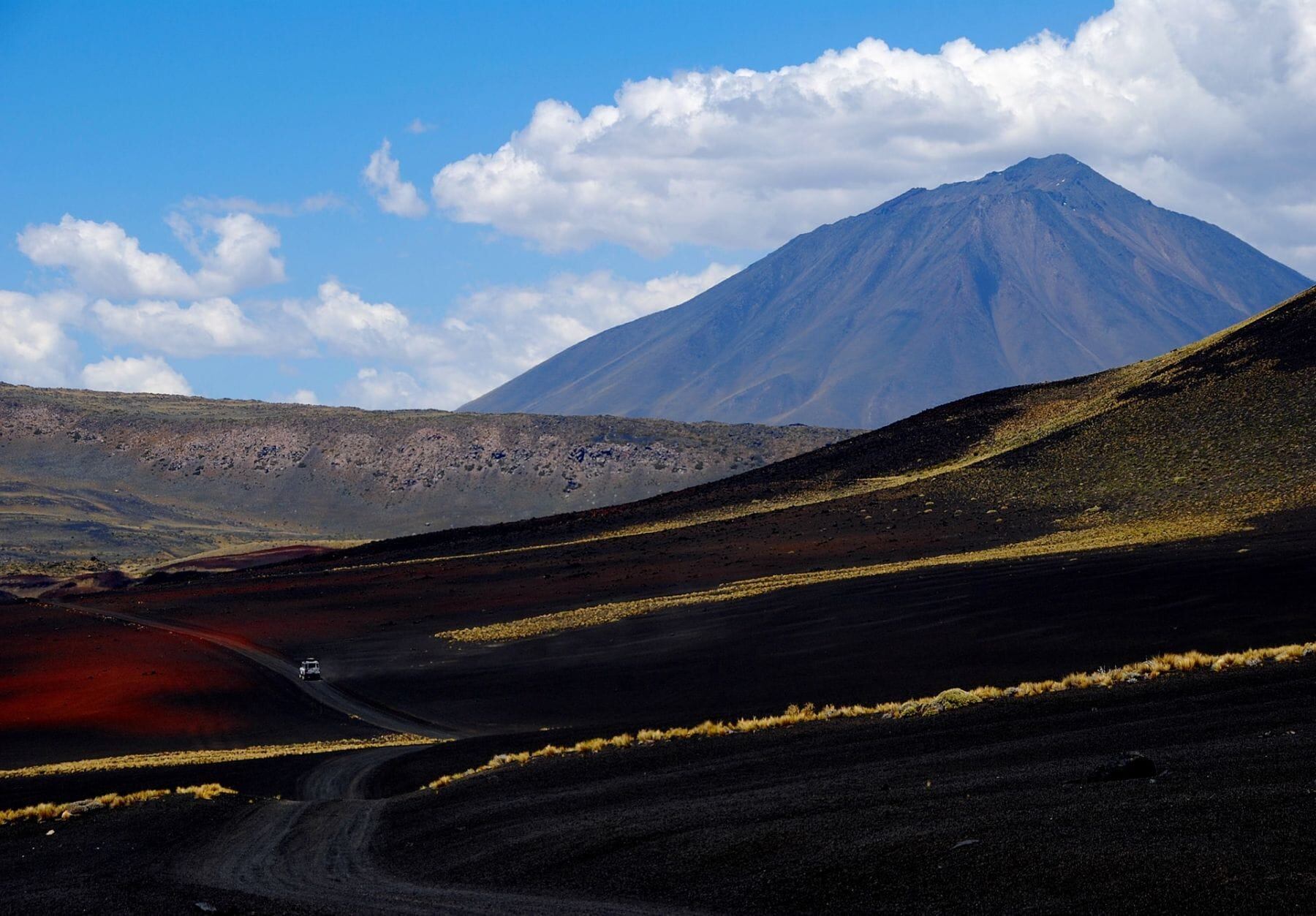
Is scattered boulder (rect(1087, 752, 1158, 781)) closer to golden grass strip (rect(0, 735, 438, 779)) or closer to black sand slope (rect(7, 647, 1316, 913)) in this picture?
black sand slope (rect(7, 647, 1316, 913))

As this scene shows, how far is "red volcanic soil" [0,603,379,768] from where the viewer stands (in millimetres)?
34531

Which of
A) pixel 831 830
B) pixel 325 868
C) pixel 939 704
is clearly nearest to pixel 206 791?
pixel 325 868

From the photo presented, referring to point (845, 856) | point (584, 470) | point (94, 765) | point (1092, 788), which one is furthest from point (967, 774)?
point (584, 470)

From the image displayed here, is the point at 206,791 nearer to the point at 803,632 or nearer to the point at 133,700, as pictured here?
the point at 133,700

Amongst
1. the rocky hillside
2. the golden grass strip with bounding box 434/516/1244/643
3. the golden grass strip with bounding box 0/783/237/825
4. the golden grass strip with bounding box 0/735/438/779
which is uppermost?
the rocky hillside

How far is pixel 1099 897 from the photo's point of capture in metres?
11.0

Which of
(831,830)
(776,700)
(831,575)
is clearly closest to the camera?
(831,830)

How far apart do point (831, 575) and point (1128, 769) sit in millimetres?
36166

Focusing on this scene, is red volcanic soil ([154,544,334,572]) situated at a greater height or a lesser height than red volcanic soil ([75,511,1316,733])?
greater

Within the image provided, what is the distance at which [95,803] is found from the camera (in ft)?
67.1

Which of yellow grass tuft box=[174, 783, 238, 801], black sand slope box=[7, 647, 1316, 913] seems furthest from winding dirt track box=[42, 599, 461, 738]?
black sand slope box=[7, 647, 1316, 913]

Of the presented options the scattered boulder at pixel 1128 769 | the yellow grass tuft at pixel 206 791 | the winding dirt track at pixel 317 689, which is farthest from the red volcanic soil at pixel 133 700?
the scattered boulder at pixel 1128 769

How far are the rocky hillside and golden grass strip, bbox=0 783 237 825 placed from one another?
10915 cm

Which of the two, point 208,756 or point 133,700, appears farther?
point 133,700
